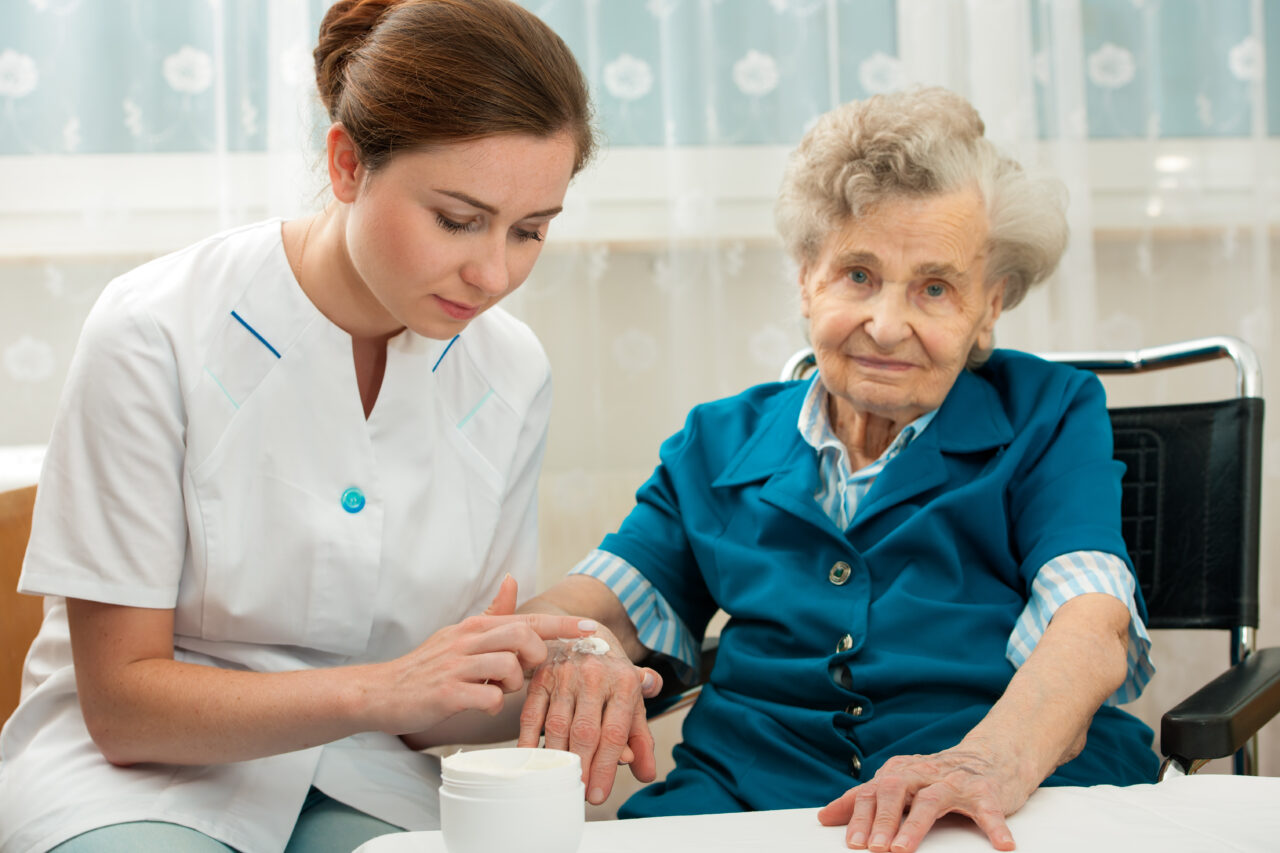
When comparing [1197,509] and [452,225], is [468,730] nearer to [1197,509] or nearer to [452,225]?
[452,225]

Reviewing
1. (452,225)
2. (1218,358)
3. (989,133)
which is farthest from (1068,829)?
(989,133)

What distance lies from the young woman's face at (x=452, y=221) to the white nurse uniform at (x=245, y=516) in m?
0.14

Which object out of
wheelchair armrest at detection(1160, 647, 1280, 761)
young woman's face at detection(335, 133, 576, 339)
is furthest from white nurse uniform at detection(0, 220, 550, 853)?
wheelchair armrest at detection(1160, 647, 1280, 761)

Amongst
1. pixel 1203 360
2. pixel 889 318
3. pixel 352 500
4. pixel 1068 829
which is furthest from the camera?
pixel 1203 360

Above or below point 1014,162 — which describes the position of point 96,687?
below

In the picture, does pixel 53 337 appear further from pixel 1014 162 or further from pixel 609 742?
pixel 1014 162

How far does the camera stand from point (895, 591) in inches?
52.3

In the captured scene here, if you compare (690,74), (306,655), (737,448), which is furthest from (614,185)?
(306,655)

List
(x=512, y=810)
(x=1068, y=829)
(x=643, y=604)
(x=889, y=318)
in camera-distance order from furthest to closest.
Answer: (x=643, y=604) < (x=889, y=318) < (x=1068, y=829) < (x=512, y=810)

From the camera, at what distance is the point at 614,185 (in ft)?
7.21

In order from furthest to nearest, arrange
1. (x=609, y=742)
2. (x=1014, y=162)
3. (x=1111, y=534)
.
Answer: (x=1014, y=162)
(x=1111, y=534)
(x=609, y=742)

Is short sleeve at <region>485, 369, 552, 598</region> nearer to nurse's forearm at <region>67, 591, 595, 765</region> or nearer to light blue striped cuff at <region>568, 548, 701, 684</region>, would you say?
light blue striped cuff at <region>568, 548, 701, 684</region>

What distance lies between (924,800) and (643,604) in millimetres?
646

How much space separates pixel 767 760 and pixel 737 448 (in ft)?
1.36
